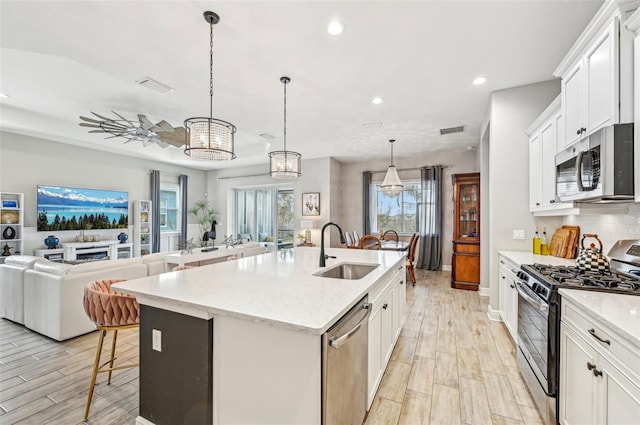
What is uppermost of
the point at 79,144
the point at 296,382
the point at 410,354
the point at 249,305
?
the point at 79,144

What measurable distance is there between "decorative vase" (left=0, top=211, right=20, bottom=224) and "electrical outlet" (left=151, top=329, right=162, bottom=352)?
586 cm

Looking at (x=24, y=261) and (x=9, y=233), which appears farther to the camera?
(x=9, y=233)

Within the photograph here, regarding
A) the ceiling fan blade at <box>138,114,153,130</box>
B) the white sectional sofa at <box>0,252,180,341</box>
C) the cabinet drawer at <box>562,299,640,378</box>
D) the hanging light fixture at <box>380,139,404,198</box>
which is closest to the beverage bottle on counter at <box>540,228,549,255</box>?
the cabinet drawer at <box>562,299,640,378</box>

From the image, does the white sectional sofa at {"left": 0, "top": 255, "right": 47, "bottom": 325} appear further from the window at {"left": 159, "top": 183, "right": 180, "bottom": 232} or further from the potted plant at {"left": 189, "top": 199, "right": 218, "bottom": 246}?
the potted plant at {"left": 189, "top": 199, "right": 218, "bottom": 246}

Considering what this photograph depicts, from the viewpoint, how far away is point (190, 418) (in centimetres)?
149

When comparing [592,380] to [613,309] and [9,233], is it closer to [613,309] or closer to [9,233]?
[613,309]

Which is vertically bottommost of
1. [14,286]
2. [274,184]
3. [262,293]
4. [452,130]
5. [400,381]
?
[400,381]

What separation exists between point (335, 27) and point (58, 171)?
6866 millimetres

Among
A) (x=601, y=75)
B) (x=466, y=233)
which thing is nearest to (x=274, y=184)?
(x=466, y=233)

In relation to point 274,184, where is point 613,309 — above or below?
below

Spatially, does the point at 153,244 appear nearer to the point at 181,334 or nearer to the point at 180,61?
the point at 180,61

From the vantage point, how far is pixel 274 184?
8383 mm

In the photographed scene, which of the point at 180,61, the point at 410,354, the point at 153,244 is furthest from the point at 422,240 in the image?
the point at 153,244

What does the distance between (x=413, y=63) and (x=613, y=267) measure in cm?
254
